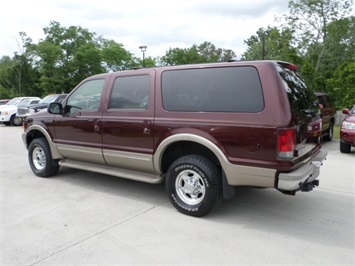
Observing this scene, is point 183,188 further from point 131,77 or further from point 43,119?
point 43,119

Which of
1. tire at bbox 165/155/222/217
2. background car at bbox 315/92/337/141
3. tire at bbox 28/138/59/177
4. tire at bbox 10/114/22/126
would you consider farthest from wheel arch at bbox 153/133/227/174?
tire at bbox 10/114/22/126

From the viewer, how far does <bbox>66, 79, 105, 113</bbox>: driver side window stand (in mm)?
5023

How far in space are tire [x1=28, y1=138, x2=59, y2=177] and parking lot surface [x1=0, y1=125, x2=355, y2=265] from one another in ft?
1.24

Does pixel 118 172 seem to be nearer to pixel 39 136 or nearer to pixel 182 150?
pixel 182 150

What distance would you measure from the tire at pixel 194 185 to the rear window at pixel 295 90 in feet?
4.14

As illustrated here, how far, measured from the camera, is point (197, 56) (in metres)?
38.5

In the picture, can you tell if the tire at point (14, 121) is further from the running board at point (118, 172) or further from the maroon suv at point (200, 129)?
the maroon suv at point (200, 129)

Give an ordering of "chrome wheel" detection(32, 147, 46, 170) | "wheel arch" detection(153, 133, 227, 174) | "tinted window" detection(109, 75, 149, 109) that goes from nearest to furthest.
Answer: "wheel arch" detection(153, 133, 227, 174), "tinted window" detection(109, 75, 149, 109), "chrome wheel" detection(32, 147, 46, 170)

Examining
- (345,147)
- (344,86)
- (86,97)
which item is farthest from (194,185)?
(344,86)

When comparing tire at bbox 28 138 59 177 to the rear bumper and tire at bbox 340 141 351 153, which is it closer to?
the rear bumper

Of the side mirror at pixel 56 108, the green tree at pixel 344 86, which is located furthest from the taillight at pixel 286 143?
the green tree at pixel 344 86

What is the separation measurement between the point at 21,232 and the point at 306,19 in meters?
29.5

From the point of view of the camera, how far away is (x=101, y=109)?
486 cm

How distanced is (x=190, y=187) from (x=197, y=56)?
36.0 meters
